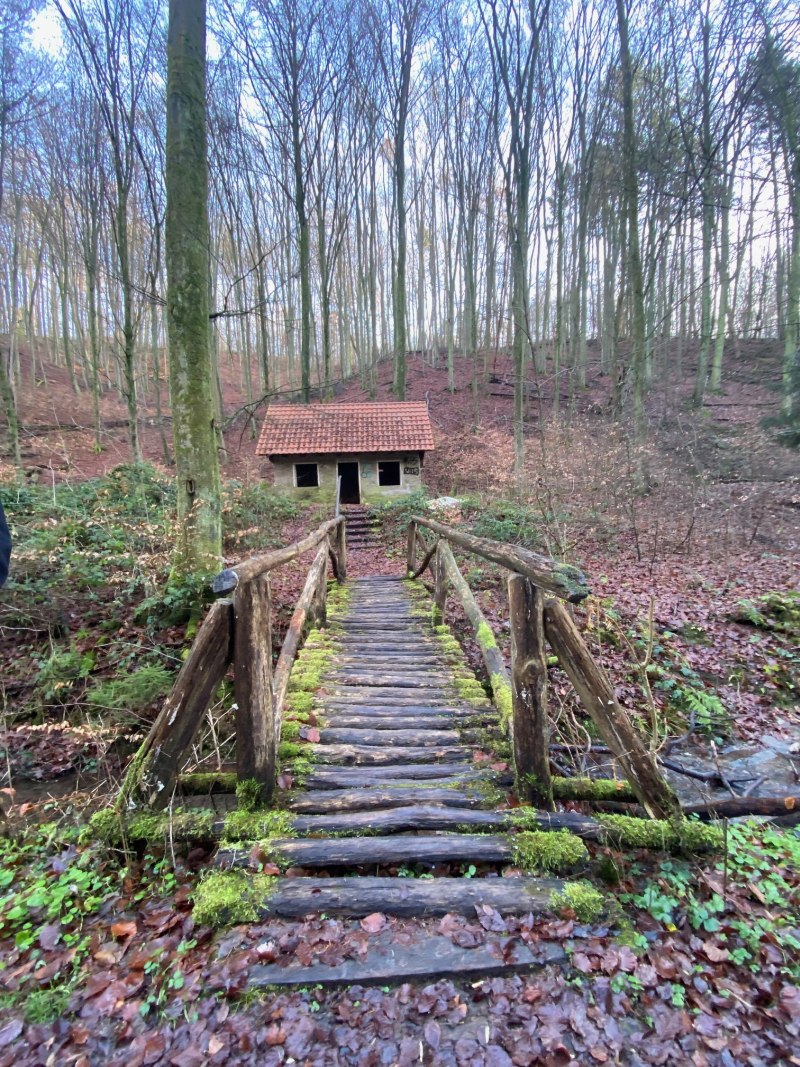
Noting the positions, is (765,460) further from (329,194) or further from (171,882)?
(329,194)

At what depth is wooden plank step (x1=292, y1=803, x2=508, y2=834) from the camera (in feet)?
7.96

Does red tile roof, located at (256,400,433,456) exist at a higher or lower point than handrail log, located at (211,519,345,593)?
higher

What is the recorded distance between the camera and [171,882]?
88.4 inches

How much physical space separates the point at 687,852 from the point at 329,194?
2404cm

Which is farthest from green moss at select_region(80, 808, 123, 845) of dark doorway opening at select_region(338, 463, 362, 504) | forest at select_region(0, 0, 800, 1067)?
dark doorway opening at select_region(338, 463, 362, 504)

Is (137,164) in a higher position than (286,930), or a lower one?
higher

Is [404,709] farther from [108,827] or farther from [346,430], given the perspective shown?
[346,430]

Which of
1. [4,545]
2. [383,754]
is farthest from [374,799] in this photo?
[4,545]

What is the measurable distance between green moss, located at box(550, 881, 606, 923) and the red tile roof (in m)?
16.0

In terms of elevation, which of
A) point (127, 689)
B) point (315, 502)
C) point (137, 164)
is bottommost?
point (127, 689)

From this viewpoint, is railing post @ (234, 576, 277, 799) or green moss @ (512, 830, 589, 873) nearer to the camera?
green moss @ (512, 830, 589, 873)

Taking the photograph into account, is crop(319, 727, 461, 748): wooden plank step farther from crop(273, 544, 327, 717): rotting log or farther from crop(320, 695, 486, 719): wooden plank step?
crop(273, 544, 327, 717): rotting log

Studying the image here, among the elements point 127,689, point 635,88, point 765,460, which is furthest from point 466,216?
point 127,689

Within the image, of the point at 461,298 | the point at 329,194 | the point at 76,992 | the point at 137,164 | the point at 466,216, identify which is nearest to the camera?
the point at 76,992
